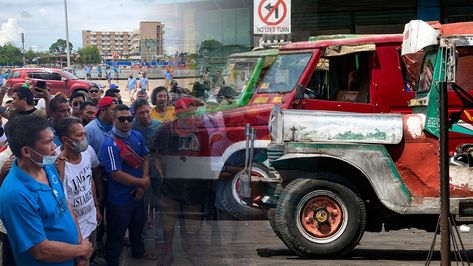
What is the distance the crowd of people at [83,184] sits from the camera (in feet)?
11.0

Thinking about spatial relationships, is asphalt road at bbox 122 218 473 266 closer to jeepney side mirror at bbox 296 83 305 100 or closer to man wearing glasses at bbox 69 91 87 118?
jeepney side mirror at bbox 296 83 305 100

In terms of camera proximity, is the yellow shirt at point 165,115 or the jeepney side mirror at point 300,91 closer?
the yellow shirt at point 165,115

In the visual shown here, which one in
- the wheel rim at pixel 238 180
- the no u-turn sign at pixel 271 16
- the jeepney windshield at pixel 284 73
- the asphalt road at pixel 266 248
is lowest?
the asphalt road at pixel 266 248

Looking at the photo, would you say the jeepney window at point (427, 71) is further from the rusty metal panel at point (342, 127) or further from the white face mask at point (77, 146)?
the white face mask at point (77, 146)

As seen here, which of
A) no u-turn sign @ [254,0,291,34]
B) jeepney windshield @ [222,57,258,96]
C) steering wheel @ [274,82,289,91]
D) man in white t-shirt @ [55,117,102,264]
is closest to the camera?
man in white t-shirt @ [55,117,102,264]

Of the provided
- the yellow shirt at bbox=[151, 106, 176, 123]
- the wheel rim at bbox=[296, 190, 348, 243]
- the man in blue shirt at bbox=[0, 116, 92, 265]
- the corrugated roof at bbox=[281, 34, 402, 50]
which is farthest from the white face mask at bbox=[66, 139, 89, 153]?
the corrugated roof at bbox=[281, 34, 402, 50]

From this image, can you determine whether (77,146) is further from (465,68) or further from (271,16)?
(271,16)

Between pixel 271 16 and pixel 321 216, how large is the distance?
12.0ft

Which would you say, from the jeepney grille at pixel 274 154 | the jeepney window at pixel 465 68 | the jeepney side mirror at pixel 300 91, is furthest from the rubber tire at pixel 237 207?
the jeepney window at pixel 465 68

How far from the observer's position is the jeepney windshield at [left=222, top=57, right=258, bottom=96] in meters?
8.84

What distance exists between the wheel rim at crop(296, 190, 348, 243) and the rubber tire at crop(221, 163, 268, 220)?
2.17 ft

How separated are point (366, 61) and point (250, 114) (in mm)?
1612

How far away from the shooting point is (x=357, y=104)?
7977mm

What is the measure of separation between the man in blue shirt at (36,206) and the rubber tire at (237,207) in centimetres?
238
